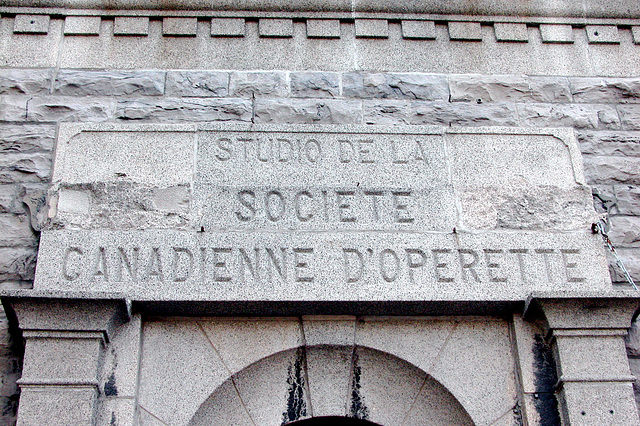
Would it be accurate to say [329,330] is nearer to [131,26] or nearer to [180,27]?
[180,27]

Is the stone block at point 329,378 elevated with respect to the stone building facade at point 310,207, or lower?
lower

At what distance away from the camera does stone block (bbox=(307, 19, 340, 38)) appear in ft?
17.5

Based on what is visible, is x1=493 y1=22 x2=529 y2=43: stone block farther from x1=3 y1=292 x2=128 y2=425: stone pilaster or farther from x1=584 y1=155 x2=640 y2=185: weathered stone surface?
x1=3 y1=292 x2=128 y2=425: stone pilaster

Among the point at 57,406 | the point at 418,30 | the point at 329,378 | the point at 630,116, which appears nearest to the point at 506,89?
the point at 418,30

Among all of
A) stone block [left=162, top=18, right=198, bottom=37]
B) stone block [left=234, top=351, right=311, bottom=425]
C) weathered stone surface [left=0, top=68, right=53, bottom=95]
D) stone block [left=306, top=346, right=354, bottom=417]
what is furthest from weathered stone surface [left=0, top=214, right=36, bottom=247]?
stone block [left=306, top=346, right=354, bottom=417]

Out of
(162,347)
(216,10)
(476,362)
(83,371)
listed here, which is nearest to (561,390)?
(476,362)

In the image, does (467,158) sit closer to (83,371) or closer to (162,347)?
(162,347)

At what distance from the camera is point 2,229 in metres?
4.57

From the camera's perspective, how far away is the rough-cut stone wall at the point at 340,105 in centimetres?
486

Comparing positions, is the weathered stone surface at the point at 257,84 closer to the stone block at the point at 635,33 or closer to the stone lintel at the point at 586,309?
the stone lintel at the point at 586,309

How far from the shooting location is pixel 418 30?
539 centimetres

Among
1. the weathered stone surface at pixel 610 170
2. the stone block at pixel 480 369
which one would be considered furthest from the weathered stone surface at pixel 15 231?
the weathered stone surface at pixel 610 170

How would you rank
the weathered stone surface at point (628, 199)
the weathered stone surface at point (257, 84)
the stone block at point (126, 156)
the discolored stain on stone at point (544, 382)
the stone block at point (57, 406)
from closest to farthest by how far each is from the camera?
the stone block at point (57, 406) < the discolored stain on stone at point (544, 382) < the stone block at point (126, 156) < the weathered stone surface at point (628, 199) < the weathered stone surface at point (257, 84)

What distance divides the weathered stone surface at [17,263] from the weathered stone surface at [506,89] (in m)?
2.83
